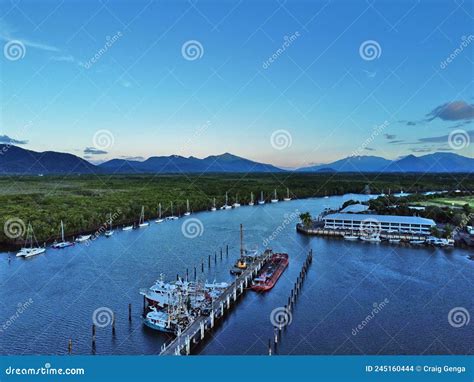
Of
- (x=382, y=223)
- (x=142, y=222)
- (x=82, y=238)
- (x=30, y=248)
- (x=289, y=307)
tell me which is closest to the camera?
(x=289, y=307)

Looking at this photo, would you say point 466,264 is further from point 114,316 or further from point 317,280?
point 114,316

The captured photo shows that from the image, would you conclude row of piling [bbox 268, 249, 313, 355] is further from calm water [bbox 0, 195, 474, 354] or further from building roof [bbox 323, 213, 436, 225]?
building roof [bbox 323, 213, 436, 225]

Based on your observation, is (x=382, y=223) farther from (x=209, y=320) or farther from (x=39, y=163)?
(x=39, y=163)

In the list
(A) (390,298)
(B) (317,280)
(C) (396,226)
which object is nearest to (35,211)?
(B) (317,280)

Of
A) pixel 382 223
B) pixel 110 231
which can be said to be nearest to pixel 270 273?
pixel 382 223

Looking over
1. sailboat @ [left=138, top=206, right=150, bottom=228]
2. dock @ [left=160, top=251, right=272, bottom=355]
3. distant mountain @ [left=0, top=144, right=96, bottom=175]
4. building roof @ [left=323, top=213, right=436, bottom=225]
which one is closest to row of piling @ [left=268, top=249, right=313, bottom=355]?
dock @ [left=160, top=251, right=272, bottom=355]

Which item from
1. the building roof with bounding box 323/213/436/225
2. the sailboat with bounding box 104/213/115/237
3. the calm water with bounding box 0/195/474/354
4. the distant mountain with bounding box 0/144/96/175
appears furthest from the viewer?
the distant mountain with bounding box 0/144/96/175

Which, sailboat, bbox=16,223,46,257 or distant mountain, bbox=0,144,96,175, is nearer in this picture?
sailboat, bbox=16,223,46,257
